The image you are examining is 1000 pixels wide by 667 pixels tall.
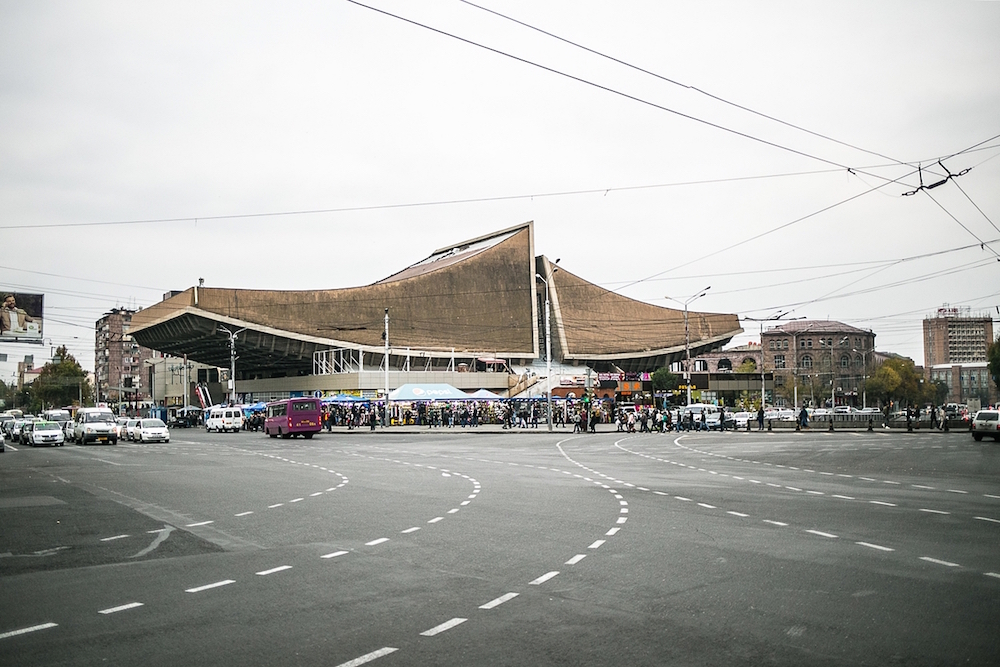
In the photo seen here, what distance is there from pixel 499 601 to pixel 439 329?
284ft

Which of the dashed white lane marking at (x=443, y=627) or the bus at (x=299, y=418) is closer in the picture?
the dashed white lane marking at (x=443, y=627)

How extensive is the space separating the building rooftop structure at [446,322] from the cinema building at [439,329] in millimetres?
133

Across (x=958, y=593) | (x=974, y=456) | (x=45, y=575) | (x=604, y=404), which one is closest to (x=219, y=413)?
(x=604, y=404)

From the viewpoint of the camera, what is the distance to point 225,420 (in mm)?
64250

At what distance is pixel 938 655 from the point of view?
5.55 meters

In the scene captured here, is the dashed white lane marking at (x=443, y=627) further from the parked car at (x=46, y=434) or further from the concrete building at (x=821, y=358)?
the concrete building at (x=821, y=358)

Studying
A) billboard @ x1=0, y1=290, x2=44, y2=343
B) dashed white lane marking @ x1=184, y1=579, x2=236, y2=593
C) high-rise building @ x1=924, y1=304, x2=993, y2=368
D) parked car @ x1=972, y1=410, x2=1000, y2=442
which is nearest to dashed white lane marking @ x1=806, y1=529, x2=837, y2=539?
dashed white lane marking @ x1=184, y1=579, x2=236, y2=593

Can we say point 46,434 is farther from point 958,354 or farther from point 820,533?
point 958,354

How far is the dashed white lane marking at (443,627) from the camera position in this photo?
6207 millimetres

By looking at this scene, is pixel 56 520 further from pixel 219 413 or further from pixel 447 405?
pixel 219 413

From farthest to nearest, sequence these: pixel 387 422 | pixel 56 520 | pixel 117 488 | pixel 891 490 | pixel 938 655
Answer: pixel 387 422, pixel 117 488, pixel 891 490, pixel 56 520, pixel 938 655

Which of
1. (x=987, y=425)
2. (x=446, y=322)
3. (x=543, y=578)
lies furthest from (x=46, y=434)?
(x=446, y=322)

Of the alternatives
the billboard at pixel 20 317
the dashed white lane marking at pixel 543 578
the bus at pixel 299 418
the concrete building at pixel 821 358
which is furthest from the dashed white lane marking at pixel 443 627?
the concrete building at pixel 821 358

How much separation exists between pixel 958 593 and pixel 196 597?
6884 millimetres
